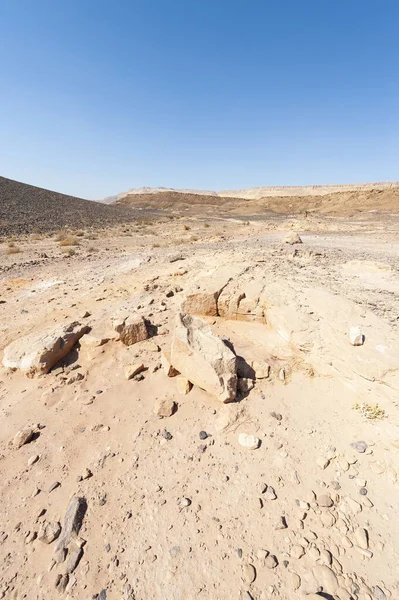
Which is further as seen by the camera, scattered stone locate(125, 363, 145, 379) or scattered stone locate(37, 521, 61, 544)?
scattered stone locate(125, 363, 145, 379)

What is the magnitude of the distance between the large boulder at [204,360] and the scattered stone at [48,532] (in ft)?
5.89

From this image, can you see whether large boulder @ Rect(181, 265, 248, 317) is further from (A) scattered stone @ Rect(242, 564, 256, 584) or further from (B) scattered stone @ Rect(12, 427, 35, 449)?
(A) scattered stone @ Rect(242, 564, 256, 584)

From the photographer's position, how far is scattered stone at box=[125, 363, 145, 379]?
3.81m

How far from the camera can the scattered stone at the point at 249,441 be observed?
282cm

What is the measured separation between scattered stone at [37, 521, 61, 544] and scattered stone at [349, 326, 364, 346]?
10.9ft

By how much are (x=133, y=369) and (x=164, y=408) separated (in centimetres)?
80

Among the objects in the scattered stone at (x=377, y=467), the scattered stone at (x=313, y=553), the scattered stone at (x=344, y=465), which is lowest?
the scattered stone at (x=313, y=553)

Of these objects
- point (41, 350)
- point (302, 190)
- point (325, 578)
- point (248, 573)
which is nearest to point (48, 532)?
point (248, 573)

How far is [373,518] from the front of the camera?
7.26 feet

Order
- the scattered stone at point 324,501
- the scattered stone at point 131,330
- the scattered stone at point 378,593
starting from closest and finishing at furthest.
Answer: the scattered stone at point 378,593
the scattered stone at point 324,501
the scattered stone at point 131,330

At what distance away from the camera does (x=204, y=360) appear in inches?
128


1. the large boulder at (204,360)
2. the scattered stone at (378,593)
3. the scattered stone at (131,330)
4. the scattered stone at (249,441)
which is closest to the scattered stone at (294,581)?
the scattered stone at (378,593)

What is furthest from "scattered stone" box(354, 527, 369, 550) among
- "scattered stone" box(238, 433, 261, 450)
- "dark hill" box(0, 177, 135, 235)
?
"dark hill" box(0, 177, 135, 235)

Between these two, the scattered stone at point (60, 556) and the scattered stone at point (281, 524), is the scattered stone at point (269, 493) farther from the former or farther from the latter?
the scattered stone at point (60, 556)
